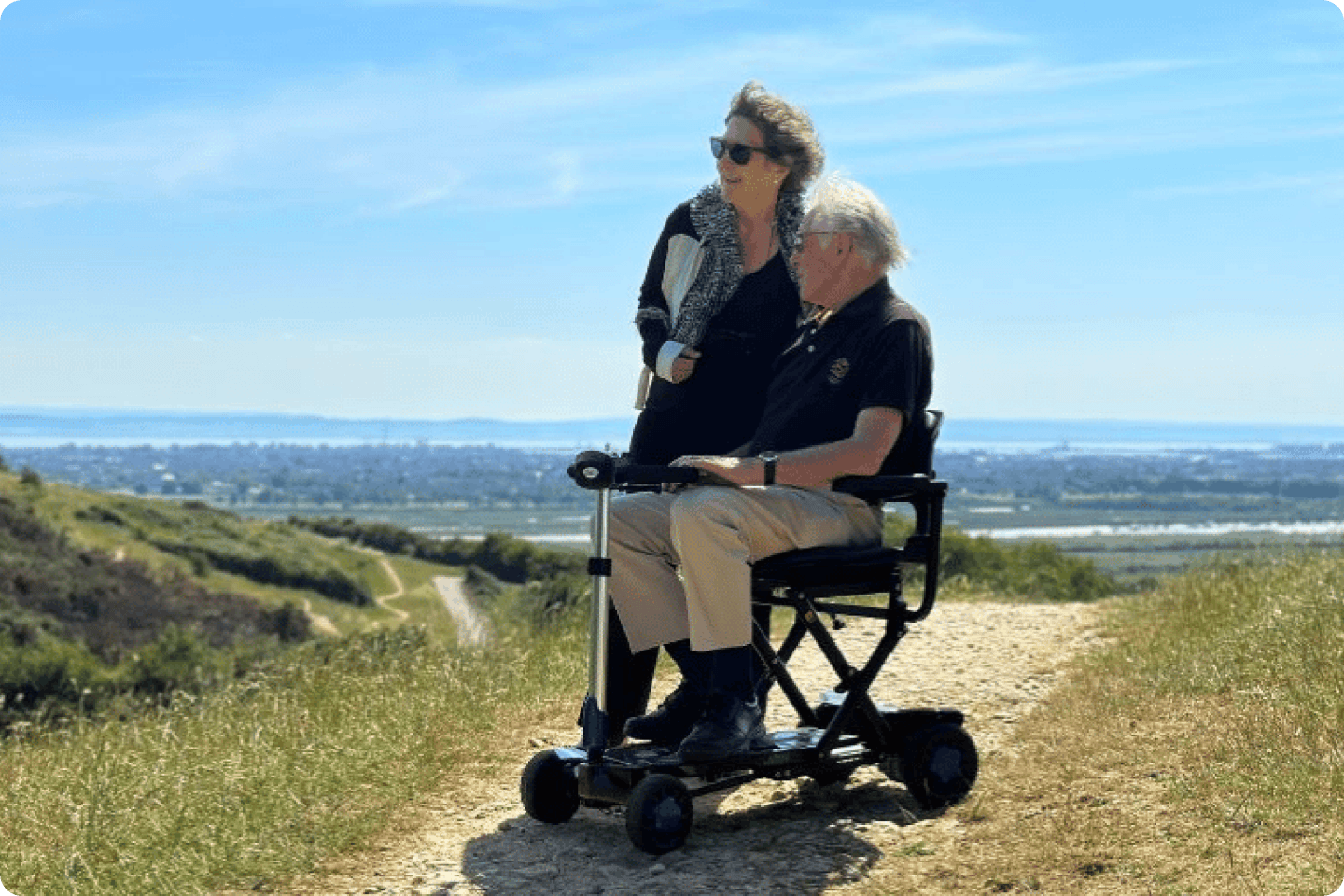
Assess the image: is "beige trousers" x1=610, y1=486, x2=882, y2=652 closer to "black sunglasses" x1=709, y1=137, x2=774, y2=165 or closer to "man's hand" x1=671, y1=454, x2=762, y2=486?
"man's hand" x1=671, y1=454, x2=762, y2=486

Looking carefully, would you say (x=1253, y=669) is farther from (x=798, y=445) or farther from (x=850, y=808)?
(x=798, y=445)

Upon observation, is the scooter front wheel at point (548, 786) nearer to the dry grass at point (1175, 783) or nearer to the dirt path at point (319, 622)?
the dry grass at point (1175, 783)

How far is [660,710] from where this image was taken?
6062 millimetres

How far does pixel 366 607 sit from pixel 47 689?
38.1 metres

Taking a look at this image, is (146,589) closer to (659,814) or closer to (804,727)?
(804,727)

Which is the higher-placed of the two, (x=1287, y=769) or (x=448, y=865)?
(x=1287, y=769)

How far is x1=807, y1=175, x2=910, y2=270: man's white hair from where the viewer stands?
227 inches

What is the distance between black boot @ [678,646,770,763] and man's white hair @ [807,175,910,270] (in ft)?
4.74

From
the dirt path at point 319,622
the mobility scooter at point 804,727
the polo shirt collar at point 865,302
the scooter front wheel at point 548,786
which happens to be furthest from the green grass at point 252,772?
the dirt path at point 319,622

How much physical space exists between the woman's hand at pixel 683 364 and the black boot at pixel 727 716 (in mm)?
1040

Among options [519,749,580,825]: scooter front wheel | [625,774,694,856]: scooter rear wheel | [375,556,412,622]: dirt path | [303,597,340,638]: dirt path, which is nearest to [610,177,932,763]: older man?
[625,774,694,856]: scooter rear wheel

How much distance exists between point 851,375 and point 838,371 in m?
0.05

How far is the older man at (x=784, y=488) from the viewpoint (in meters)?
5.57

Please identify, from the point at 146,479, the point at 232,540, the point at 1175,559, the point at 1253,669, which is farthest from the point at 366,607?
the point at 146,479
